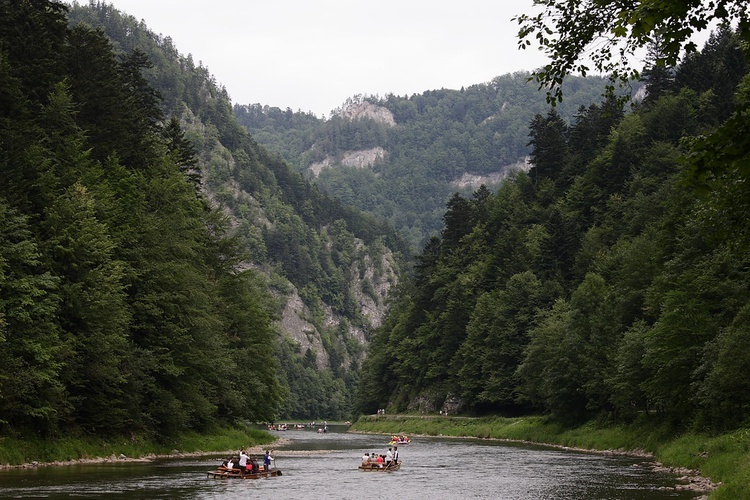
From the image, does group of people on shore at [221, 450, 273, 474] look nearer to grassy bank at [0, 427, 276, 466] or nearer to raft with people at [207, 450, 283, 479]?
raft with people at [207, 450, 283, 479]

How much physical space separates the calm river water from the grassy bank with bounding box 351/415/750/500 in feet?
7.92

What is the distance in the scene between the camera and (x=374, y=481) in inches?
1991

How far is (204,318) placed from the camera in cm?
7369

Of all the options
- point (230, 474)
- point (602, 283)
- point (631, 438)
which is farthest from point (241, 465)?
point (602, 283)

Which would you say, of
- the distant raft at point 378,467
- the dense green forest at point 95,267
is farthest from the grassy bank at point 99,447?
the distant raft at point 378,467

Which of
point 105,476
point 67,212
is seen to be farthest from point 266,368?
point 105,476

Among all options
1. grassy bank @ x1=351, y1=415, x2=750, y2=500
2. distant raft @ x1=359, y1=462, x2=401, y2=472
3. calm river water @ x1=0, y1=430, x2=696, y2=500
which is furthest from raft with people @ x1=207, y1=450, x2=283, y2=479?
grassy bank @ x1=351, y1=415, x2=750, y2=500

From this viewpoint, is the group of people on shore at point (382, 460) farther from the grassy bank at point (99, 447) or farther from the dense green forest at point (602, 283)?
the dense green forest at point (602, 283)

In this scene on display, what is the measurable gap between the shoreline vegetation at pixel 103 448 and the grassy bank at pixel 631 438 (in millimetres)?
32688

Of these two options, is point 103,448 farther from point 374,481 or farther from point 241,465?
point 374,481

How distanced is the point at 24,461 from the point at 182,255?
28.0 metres

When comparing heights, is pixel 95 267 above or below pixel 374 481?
above

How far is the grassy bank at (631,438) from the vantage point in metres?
39.9

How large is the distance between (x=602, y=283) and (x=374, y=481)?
49.0 meters
